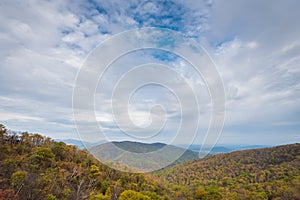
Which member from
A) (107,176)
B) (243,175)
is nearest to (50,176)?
(107,176)

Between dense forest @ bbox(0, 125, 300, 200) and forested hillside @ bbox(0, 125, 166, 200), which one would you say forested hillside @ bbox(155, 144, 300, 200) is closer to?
dense forest @ bbox(0, 125, 300, 200)

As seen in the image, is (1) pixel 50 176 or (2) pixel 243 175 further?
(2) pixel 243 175

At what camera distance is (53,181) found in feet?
79.0

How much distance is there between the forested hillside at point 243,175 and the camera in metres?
48.6

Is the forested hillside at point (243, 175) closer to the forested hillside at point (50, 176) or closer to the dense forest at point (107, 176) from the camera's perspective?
the dense forest at point (107, 176)

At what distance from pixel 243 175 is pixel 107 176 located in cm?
5291

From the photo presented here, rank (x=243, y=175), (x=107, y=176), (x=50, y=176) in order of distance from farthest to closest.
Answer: (x=243, y=175) < (x=107, y=176) < (x=50, y=176)

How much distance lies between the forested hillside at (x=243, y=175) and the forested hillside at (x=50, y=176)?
1738 cm

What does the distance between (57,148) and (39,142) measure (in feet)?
22.8

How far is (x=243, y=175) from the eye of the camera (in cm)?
7025

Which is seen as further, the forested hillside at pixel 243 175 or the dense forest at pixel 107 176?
the forested hillside at pixel 243 175

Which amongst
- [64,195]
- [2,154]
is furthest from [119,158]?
[2,154]

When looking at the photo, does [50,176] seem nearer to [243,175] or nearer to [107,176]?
[107,176]

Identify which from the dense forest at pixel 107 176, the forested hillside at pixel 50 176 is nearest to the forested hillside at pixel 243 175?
the dense forest at pixel 107 176
